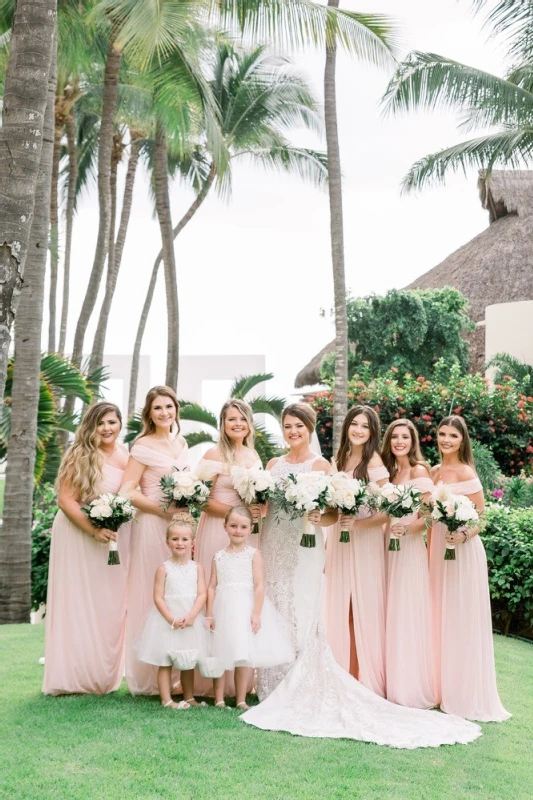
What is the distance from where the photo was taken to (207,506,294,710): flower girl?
20.1 ft

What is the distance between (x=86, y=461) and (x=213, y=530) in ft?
3.43

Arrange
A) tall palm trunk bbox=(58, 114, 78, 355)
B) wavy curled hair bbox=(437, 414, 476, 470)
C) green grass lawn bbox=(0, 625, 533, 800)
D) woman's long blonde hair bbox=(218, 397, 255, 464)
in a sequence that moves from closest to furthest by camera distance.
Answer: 1. green grass lawn bbox=(0, 625, 533, 800)
2. woman's long blonde hair bbox=(218, 397, 255, 464)
3. wavy curled hair bbox=(437, 414, 476, 470)
4. tall palm trunk bbox=(58, 114, 78, 355)

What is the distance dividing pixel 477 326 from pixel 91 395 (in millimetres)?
15558

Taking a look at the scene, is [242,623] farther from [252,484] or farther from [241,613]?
[252,484]

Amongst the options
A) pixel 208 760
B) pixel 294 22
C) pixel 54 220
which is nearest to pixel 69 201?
pixel 54 220

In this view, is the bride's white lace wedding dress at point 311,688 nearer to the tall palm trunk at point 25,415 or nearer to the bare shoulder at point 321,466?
the bare shoulder at point 321,466

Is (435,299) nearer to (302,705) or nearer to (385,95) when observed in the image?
(385,95)

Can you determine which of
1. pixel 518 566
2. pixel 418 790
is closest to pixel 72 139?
pixel 518 566

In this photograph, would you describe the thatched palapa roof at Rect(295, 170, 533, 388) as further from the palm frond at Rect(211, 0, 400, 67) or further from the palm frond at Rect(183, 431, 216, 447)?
the palm frond at Rect(211, 0, 400, 67)

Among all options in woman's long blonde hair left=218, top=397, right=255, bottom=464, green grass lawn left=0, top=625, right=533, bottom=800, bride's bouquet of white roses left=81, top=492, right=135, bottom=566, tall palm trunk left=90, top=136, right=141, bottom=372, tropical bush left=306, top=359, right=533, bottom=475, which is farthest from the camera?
tall palm trunk left=90, top=136, right=141, bottom=372

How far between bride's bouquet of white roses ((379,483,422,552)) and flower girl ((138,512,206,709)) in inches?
53.2

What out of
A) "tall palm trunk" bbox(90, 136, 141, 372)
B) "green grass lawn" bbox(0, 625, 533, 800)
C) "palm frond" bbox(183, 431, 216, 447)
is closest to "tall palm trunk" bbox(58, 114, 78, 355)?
"tall palm trunk" bbox(90, 136, 141, 372)

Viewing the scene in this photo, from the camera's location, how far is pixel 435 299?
23.5 meters

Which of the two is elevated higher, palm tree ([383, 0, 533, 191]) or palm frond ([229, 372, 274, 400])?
palm tree ([383, 0, 533, 191])
